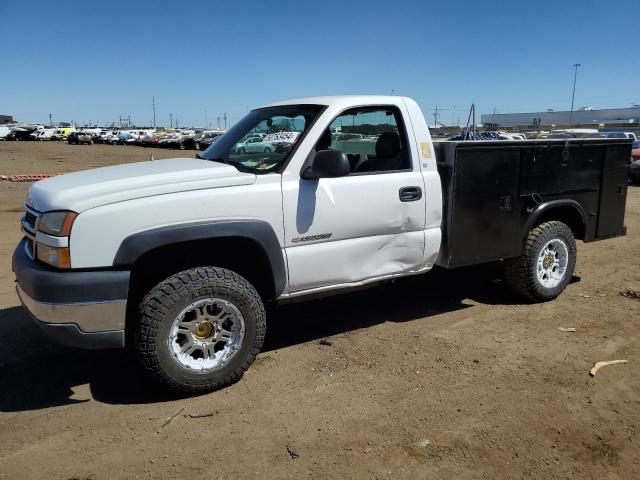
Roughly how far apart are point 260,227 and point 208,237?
37 cm

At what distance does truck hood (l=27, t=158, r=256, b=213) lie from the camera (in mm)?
3285

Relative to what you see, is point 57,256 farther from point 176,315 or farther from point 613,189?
point 613,189

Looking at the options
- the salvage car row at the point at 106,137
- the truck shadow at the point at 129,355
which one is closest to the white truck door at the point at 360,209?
the truck shadow at the point at 129,355

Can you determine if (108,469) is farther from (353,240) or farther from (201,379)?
(353,240)

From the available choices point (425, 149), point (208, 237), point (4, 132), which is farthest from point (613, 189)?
point (4, 132)

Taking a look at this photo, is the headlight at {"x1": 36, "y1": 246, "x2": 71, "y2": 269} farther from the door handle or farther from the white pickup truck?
the door handle

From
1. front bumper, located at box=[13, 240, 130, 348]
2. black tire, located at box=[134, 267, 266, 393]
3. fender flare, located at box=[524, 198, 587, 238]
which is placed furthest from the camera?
fender flare, located at box=[524, 198, 587, 238]

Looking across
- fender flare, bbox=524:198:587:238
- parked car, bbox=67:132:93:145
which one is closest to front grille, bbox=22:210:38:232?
fender flare, bbox=524:198:587:238

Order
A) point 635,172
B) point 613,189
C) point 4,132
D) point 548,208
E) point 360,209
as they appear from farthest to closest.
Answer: point 4,132
point 635,172
point 613,189
point 548,208
point 360,209

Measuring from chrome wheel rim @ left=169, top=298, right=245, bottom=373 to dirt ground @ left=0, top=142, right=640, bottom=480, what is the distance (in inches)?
10.3

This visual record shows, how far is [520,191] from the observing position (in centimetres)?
503

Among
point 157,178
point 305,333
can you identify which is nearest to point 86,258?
point 157,178

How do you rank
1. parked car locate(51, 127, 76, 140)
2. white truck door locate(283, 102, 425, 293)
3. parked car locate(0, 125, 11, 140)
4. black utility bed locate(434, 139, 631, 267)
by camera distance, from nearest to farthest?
white truck door locate(283, 102, 425, 293), black utility bed locate(434, 139, 631, 267), parked car locate(0, 125, 11, 140), parked car locate(51, 127, 76, 140)

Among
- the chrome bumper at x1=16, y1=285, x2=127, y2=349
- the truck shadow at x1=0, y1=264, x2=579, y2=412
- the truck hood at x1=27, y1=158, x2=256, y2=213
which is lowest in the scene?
the truck shadow at x1=0, y1=264, x2=579, y2=412
